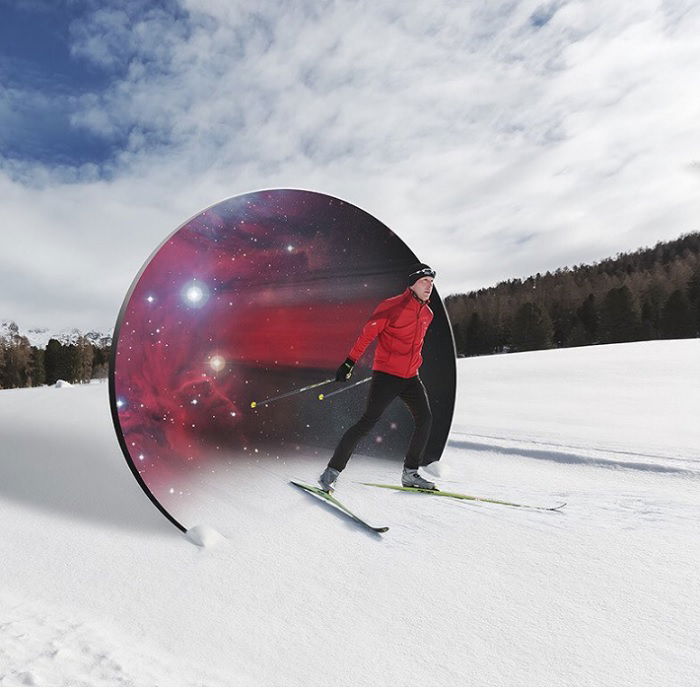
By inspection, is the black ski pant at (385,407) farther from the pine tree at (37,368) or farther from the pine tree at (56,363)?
the pine tree at (37,368)

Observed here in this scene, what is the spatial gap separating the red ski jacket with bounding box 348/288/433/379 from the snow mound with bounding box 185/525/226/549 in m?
1.53

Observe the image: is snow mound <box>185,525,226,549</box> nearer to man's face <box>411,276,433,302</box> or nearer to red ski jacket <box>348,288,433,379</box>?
red ski jacket <box>348,288,433,379</box>

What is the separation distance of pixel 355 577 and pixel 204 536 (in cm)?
84

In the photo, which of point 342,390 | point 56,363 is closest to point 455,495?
point 342,390

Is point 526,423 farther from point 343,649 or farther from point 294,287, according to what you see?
point 343,649

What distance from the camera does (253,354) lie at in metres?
3.35

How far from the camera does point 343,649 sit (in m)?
1.72

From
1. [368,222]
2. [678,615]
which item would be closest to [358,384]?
[368,222]

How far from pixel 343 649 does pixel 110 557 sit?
1291 mm

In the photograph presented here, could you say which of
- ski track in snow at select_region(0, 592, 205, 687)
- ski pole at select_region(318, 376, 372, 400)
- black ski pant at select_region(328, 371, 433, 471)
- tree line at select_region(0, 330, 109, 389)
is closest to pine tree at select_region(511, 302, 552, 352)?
tree line at select_region(0, 330, 109, 389)

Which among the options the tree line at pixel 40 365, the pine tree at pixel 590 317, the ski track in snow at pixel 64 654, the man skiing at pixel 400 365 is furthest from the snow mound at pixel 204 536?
the pine tree at pixel 590 317

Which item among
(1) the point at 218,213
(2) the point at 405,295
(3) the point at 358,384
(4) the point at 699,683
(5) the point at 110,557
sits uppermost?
(1) the point at 218,213

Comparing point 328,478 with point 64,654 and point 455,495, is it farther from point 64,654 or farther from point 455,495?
point 64,654

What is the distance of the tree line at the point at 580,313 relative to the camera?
43.7 m
